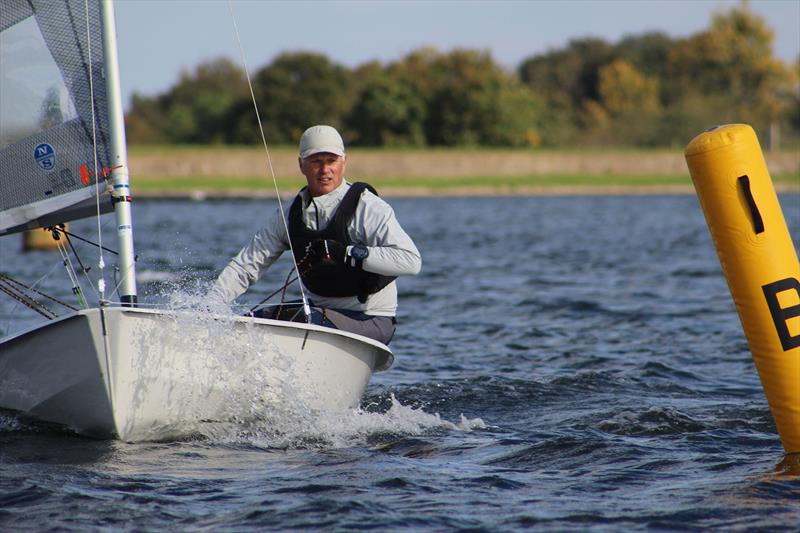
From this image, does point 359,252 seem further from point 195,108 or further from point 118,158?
point 195,108

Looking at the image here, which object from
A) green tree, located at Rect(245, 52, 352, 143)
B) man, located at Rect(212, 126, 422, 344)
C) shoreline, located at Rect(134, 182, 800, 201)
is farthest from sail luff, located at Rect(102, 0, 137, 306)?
green tree, located at Rect(245, 52, 352, 143)

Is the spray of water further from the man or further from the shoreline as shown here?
the shoreline

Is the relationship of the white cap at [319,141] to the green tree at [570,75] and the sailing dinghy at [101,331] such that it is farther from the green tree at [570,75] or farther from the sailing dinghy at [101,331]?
the green tree at [570,75]

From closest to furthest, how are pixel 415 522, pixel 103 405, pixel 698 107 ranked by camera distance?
pixel 415 522 → pixel 103 405 → pixel 698 107

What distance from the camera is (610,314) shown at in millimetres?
13047

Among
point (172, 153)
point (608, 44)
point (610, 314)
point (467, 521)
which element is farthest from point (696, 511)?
point (608, 44)

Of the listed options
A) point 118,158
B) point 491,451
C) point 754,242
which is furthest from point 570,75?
point 754,242

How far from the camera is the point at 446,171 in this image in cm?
5844

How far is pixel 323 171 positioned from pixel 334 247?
50 centimetres

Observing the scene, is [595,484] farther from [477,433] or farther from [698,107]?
[698,107]

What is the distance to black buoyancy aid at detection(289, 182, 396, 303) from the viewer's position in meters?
6.97

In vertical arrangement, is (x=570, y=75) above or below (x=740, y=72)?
above

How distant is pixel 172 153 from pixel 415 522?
5256cm

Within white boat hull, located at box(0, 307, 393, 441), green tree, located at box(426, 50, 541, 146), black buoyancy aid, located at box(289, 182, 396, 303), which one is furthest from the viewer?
green tree, located at box(426, 50, 541, 146)
